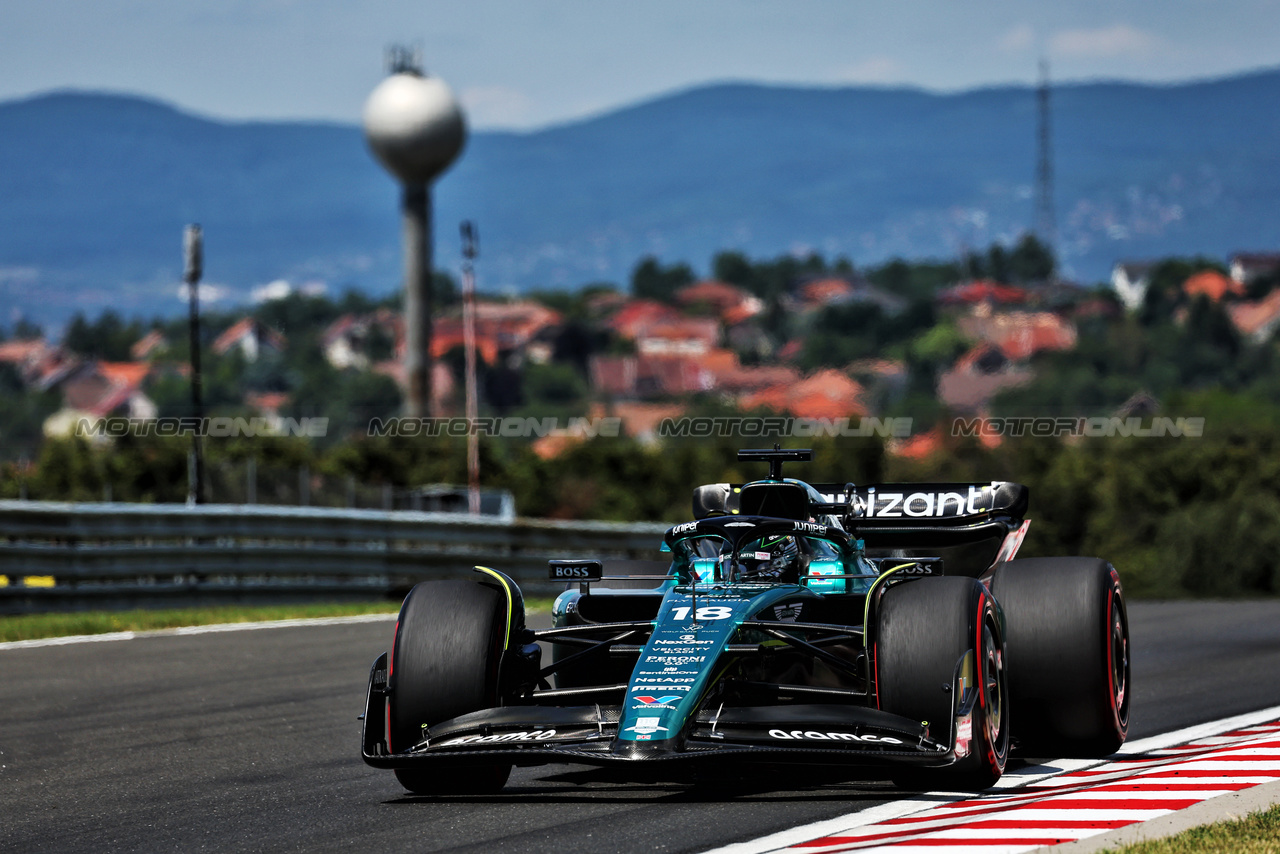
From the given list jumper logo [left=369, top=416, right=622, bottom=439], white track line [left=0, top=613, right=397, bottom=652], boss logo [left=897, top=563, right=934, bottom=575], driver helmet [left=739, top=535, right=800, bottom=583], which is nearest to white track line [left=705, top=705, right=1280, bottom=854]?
boss logo [left=897, top=563, right=934, bottom=575]

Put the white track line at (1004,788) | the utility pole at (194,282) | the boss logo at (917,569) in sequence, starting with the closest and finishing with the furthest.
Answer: the white track line at (1004,788) → the boss logo at (917,569) → the utility pole at (194,282)

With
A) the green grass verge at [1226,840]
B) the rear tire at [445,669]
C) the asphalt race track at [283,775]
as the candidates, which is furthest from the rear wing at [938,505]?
the green grass verge at [1226,840]

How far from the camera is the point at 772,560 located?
8398 mm

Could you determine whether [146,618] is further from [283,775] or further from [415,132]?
[415,132]

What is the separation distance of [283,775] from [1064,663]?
3490 mm

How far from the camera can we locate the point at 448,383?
14238 centimetres

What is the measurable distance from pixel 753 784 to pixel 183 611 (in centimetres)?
1023

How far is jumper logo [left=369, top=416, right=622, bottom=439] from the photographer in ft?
252

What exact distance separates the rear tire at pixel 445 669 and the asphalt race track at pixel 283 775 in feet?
0.54

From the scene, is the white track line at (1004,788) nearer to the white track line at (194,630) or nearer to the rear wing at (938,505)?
the rear wing at (938,505)

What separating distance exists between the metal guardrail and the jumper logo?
41.2 metres

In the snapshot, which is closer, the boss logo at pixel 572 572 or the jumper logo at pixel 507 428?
the boss logo at pixel 572 572

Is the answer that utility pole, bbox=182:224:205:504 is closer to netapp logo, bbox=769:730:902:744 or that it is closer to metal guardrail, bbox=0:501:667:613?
metal guardrail, bbox=0:501:667:613

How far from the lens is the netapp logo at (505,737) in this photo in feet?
23.4
